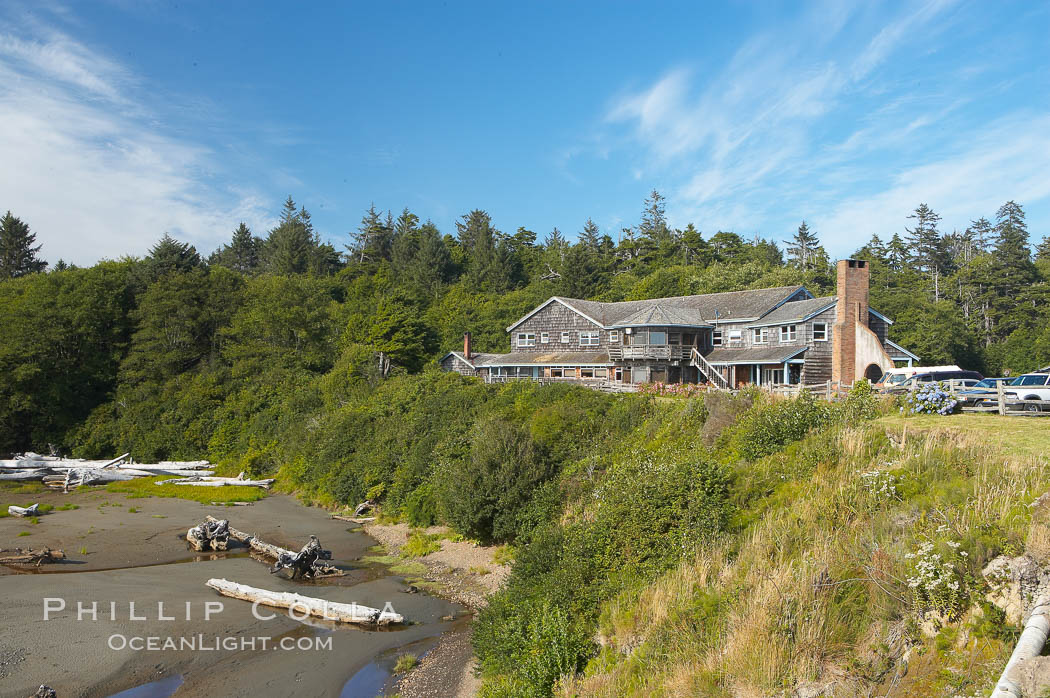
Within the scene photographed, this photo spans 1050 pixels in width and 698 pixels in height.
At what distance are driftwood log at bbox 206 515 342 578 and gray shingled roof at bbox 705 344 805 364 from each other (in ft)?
90.8

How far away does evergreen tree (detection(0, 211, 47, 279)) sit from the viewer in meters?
66.4

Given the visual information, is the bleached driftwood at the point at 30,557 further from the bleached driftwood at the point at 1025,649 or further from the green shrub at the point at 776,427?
the bleached driftwood at the point at 1025,649

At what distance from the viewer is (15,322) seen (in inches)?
1780

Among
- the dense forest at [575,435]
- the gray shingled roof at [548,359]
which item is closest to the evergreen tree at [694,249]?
the dense forest at [575,435]

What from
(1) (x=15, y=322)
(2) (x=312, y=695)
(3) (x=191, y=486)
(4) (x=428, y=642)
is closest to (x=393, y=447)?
(3) (x=191, y=486)

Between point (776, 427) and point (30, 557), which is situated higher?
point (776, 427)

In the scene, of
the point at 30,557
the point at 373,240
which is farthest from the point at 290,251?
the point at 30,557

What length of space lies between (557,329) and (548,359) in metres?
3.15

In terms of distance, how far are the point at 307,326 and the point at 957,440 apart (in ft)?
164

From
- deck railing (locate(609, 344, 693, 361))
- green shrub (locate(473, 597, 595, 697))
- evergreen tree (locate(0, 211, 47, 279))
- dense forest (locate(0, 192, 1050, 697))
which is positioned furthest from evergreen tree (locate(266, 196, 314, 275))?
green shrub (locate(473, 597, 595, 697))

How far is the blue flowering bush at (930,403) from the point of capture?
19.8 meters

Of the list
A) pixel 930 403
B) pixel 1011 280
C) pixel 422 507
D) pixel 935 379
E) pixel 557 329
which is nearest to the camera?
pixel 930 403

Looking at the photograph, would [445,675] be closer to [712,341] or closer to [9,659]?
[9,659]

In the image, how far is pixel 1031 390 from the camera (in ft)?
72.2
